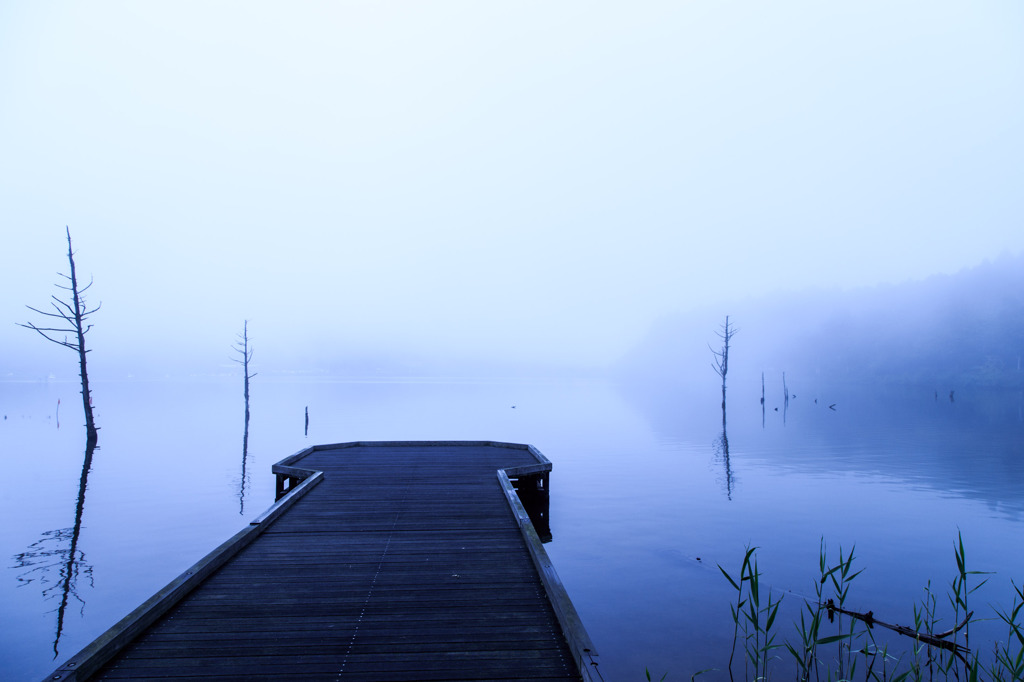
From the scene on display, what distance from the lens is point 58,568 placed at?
429 inches

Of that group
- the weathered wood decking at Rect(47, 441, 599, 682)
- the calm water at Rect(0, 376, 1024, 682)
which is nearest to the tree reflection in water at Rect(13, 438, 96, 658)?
the calm water at Rect(0, 376, 1024, 682)

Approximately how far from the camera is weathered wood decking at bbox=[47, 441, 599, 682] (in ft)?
14.6

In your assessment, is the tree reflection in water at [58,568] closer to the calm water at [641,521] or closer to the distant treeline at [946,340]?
the calm water at [641,521]

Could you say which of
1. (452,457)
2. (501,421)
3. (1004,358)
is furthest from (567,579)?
(1004,358)

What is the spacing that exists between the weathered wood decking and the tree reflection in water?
380 cm

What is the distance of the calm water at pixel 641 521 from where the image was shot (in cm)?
881

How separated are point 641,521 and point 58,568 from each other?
42.7ft

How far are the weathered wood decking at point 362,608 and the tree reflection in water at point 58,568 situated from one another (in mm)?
3796

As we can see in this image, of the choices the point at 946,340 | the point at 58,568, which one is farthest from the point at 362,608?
the point at 946,340

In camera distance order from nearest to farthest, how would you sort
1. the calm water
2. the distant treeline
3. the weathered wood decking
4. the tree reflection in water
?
the weathered wood decking → the calm water → the tree reflection in water → the distant treeline

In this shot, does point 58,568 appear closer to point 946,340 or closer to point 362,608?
point 362,608

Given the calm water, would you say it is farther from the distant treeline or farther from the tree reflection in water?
the distant treeline

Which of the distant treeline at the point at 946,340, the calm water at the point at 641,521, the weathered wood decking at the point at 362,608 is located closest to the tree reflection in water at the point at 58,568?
the calm water at the point at 641,521

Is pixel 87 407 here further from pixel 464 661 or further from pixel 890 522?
pixel 890 522
